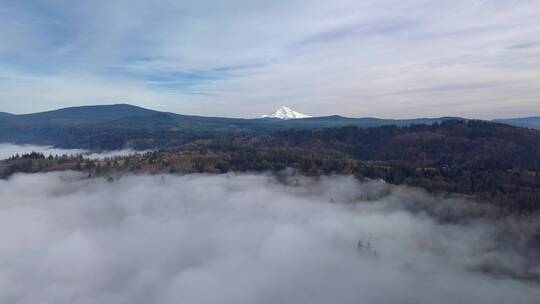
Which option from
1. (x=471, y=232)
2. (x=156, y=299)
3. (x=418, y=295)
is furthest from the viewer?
(x=471, y=232)

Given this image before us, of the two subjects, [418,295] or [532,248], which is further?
[532,248]

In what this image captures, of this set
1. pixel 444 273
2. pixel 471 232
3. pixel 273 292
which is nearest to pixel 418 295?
pixel 444 273

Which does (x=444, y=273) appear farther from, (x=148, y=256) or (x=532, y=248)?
(x=148, y=256)

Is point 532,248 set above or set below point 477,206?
below

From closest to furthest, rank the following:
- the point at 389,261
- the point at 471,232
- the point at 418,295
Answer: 1. the point at 418,295
2. the point at 389,261
3. the point at 471,232

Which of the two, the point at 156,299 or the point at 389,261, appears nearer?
the point at 156,299

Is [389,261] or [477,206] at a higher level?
[477,206]

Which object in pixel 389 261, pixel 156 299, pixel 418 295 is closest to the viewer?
pixel 418 295

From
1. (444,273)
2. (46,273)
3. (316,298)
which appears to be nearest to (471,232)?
(444,273)

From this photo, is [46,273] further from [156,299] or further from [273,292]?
[273,292]
